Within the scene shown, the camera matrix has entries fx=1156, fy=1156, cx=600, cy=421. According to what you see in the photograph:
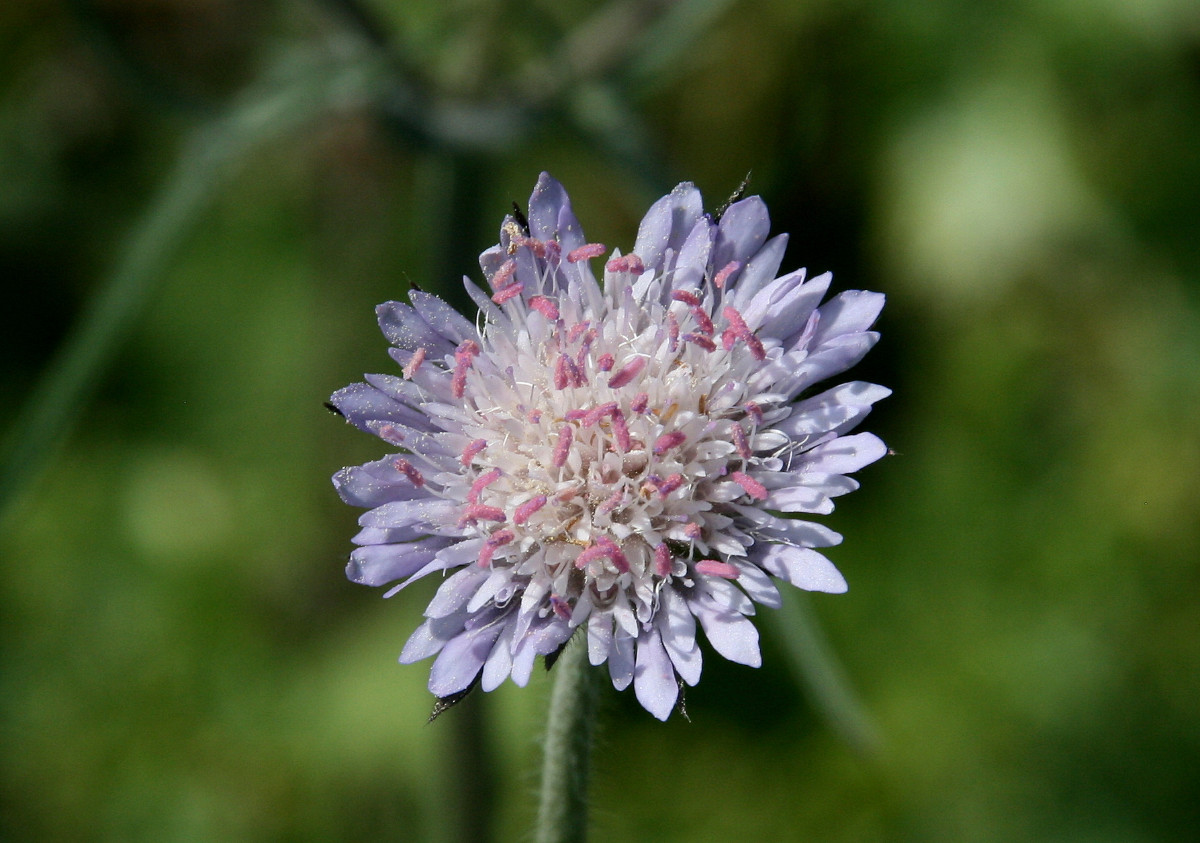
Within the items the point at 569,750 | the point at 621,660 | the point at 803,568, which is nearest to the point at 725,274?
the point at 803,568

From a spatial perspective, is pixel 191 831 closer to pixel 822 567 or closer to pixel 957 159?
pixel 822 567

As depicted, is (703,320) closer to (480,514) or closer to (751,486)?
(751,486)

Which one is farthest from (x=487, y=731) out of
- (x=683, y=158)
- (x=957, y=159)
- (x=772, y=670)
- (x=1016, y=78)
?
(x=1016, y=78)

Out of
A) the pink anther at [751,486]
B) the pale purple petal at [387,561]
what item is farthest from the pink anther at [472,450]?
the pink anther at [751,486]

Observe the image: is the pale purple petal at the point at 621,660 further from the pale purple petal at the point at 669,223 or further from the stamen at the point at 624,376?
the pale purple petal at the point at 669,223

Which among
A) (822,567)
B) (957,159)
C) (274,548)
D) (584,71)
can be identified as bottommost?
(822,567)
